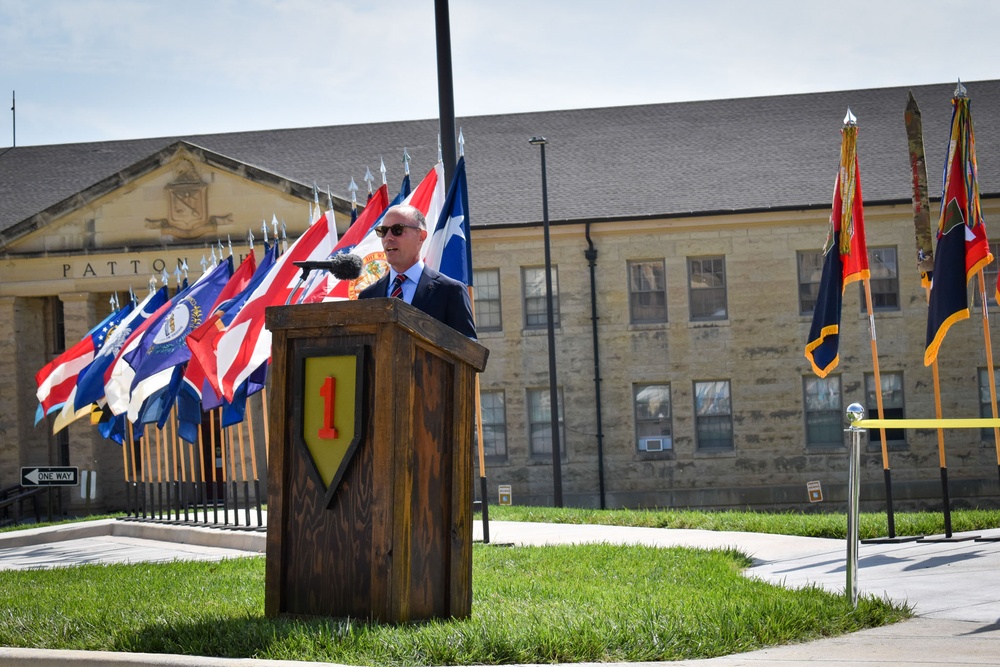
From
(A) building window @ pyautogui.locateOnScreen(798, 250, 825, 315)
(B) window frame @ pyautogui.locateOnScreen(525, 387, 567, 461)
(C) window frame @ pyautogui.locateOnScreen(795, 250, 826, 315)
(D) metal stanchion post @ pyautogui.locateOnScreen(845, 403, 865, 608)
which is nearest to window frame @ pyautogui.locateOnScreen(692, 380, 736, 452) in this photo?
(C) window frame @ pyautogui.locateOnScreen(795, 250, 826, 315)

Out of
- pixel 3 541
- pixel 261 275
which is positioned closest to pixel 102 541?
pixel 3 541

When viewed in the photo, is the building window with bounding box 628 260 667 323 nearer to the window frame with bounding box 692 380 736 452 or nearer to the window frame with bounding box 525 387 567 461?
the window frame with bounding box 692 380 736 452

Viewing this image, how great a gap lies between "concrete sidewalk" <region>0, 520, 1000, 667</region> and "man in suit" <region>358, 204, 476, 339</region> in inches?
77.9

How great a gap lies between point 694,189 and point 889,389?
763cm

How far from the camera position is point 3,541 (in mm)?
18000

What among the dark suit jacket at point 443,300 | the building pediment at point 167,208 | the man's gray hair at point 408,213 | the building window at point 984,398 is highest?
the building pediment at point 167,208

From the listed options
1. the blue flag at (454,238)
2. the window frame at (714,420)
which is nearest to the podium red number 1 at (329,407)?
the blue flag at (454,238)

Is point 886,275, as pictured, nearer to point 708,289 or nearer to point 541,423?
point 708,289

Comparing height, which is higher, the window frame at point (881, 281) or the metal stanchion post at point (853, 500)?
the window frame at point (881, 281)

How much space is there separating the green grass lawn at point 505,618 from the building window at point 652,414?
23555 mm

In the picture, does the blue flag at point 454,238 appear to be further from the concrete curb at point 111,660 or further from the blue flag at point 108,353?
the blue flag at point 108,353

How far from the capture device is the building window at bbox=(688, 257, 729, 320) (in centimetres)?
3372

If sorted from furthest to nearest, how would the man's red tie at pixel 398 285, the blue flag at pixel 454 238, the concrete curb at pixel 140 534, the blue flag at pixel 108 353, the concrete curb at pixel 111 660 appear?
1. the blue flag at pixel 108 353
2. the concrete curb at pixel 140 534
3. the blue flag at pixel 454 238
4. the man's red tie at pixel 398 285
5. the concrete curb at pixel 111 660

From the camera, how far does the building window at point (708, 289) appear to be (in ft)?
111
